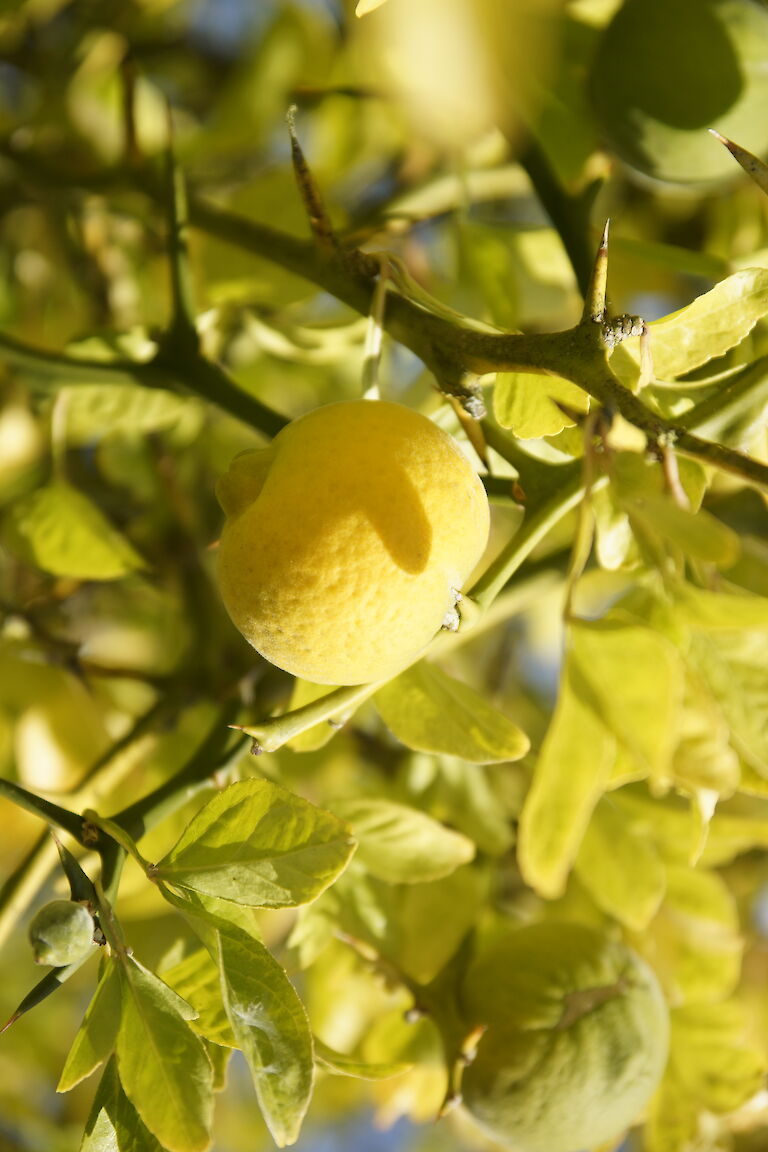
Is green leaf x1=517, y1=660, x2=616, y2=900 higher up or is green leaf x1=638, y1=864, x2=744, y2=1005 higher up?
green leaf x1=517, y1=660, x2=616, y2=900

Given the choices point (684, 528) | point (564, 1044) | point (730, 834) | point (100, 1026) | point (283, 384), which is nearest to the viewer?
point (684, 528)

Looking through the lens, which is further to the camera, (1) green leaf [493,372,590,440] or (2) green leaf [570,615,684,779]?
(1) green leaf [493,372,590,440]

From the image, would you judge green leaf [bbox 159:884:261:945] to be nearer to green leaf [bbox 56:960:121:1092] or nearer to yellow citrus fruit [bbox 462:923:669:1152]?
green leaf [bbox 56:960:121:1092]

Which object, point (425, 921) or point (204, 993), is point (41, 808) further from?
point (425, 921)

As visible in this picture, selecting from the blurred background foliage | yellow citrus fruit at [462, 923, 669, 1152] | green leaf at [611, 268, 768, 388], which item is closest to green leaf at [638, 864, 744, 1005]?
the blurred background foliage

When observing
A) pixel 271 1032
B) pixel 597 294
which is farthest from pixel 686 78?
pixel 271 1032

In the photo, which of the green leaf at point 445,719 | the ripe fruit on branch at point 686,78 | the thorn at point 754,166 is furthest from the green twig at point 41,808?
the ripe fruit on branch at point 686,78

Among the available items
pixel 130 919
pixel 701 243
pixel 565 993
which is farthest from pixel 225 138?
pixel 565 993
